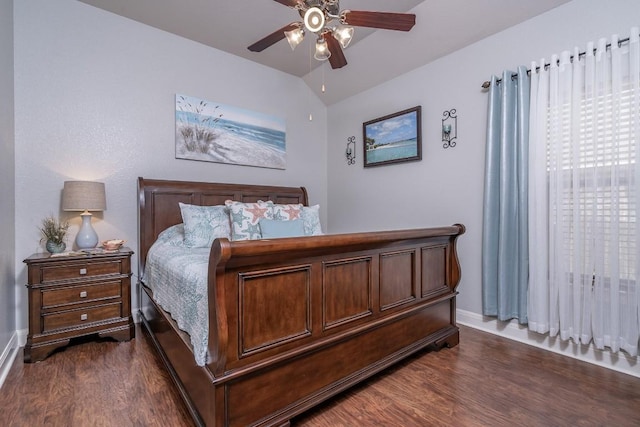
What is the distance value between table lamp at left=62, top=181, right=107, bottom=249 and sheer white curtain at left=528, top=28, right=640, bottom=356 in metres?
3.56

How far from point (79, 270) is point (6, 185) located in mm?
796

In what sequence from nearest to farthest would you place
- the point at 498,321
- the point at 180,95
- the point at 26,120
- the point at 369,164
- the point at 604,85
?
the point at 604,85 < the point at 26,120 < the point at 498,321 < the point at 180,95 < the point at 369,164

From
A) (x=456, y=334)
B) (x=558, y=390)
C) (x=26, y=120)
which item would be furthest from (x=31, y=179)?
(x=558, y=390)

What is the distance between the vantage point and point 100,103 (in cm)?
277

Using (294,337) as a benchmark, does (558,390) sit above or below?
below

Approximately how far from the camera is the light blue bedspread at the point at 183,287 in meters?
1.35

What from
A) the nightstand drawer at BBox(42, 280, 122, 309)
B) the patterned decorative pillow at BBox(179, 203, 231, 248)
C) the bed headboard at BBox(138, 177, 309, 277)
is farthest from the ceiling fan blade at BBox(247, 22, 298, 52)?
the nightstand drawer at BBox(42, 280, 122, 309)

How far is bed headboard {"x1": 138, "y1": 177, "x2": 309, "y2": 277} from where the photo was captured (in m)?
2.91

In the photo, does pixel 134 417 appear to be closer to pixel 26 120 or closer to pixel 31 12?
pixel 26 120

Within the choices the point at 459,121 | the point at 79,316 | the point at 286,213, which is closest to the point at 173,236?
the point at 79,316

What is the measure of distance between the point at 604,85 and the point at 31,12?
4.48 meters

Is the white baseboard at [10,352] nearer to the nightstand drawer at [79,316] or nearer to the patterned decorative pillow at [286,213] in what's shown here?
the nightstand drawer at [79,316]

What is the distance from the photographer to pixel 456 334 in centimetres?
244

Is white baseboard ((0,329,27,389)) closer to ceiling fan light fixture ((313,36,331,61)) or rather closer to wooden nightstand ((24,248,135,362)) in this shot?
wooden nightstand ((24,248,135,362))
